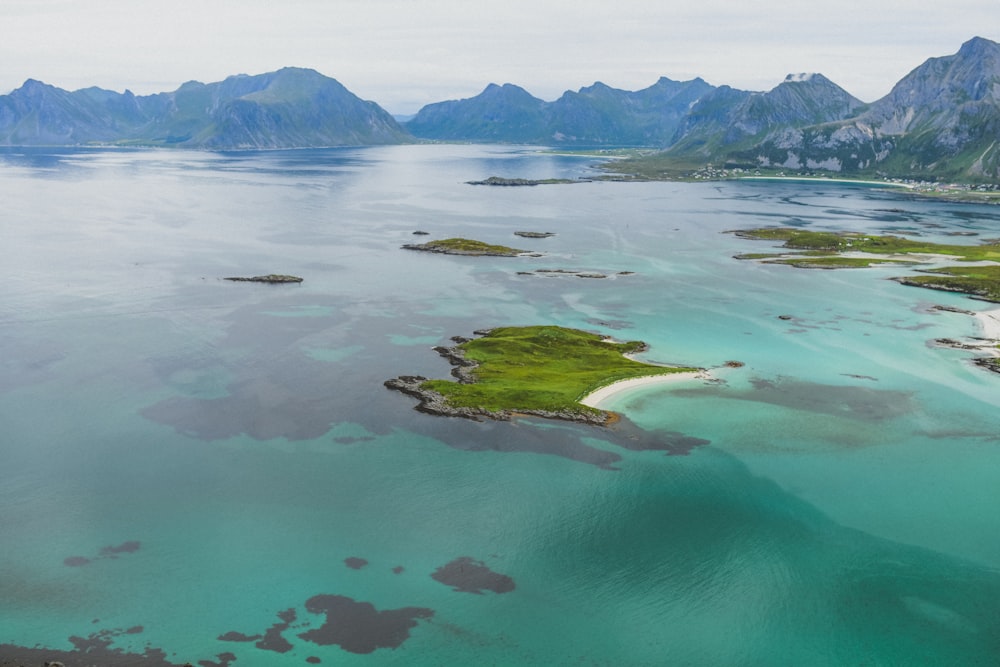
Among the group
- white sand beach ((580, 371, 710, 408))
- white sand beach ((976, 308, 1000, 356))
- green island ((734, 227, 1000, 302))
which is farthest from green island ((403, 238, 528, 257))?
white sand beach ((976, 308, 1000, 356))

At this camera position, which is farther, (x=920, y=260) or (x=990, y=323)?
(x=920, y=260)

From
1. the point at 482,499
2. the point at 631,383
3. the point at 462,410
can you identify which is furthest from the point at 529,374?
the point at 482,499

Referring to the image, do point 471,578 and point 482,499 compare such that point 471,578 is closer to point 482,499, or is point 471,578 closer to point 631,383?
point 482,499

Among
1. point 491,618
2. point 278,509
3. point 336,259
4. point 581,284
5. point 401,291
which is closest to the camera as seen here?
point 491,618

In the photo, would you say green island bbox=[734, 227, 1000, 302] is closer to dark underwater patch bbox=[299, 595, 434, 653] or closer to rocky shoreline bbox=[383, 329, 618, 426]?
rocky shoreline bbox=[383, 329, 618, 426]

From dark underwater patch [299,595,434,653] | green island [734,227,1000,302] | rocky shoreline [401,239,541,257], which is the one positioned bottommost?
dark underwater patch [299,595,434,653]

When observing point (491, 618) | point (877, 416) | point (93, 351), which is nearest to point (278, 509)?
point (491, 618)

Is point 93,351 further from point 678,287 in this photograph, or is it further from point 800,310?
point 800,310
